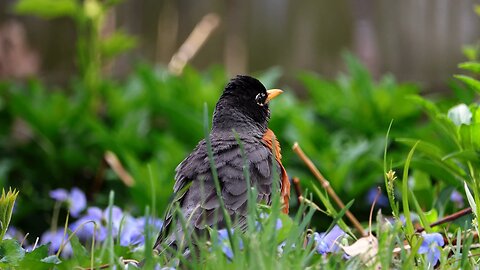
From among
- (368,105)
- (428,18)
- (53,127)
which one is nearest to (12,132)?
(53,127)

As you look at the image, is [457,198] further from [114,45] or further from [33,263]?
[114,45]

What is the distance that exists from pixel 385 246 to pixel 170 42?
19.6 ft

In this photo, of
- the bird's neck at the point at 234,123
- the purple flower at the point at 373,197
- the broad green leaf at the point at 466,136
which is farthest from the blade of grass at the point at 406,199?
the purple flower at the point at 373,197

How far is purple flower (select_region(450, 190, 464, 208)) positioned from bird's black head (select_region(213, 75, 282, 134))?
82 cm

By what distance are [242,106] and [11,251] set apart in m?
1.19

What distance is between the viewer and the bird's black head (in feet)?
11.0

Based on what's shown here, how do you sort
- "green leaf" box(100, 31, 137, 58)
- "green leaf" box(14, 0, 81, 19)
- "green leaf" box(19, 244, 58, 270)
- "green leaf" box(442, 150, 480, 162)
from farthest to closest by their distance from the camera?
"green leaf" box(100, 31, 137, 58)
"green leaf" box(14, 0, 81, 19)
"green leaf" box(442, 150, 480, 162)
"green leaf" box(19, 244, 58, 270)

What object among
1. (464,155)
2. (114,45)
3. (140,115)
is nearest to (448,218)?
(464,155)

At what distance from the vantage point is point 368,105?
4.94 m

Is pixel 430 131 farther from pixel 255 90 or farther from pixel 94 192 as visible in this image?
pixel 94 192

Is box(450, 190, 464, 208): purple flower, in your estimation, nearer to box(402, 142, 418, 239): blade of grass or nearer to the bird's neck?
the bird's neck

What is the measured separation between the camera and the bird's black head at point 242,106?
3365 mm

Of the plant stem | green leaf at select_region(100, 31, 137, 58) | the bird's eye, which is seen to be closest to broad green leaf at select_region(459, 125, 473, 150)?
the plant stem

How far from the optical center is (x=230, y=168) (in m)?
2.98
